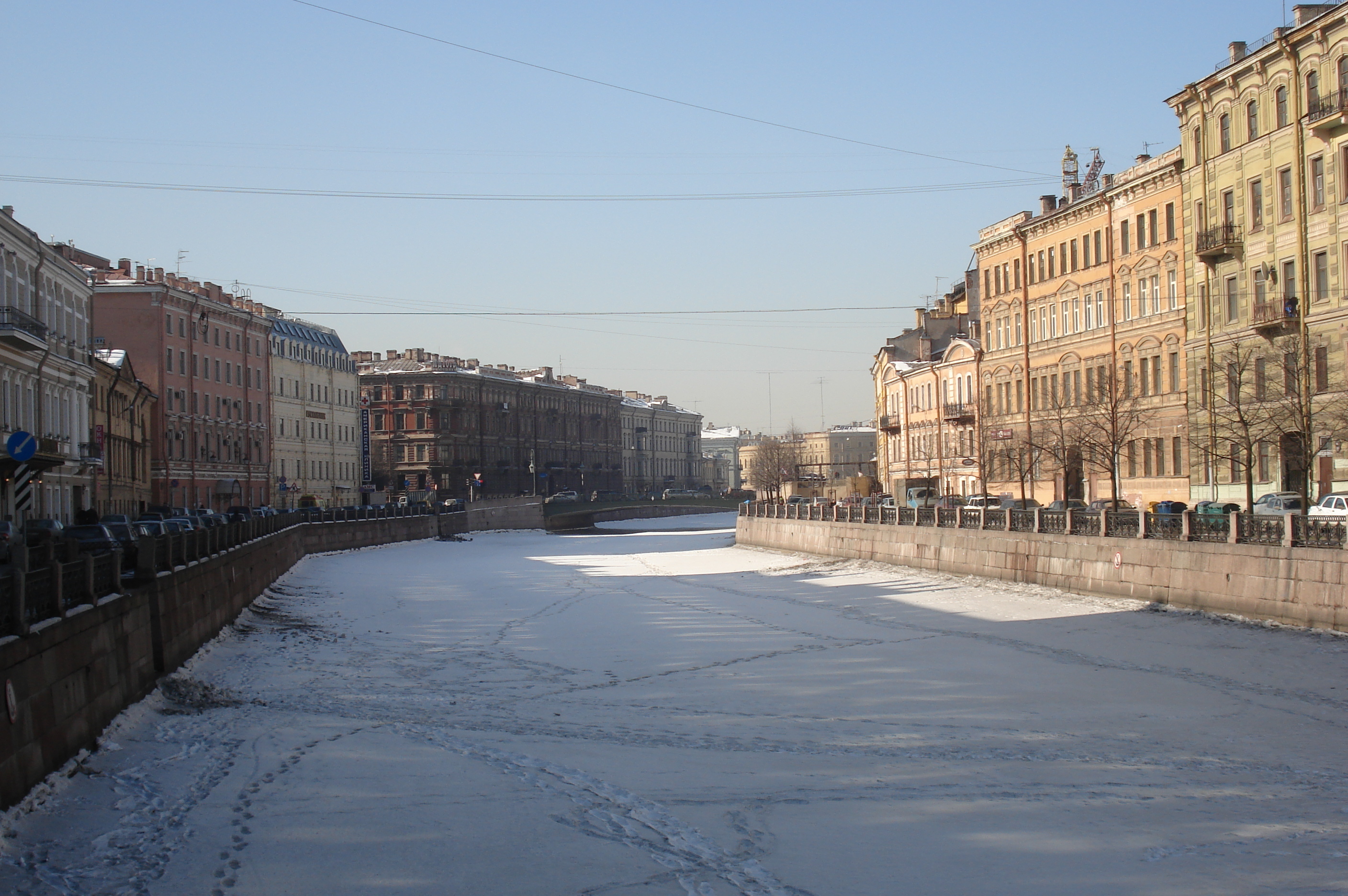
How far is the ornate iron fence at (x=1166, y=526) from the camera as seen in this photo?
104ft

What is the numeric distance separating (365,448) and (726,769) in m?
103

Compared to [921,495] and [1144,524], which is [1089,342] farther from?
[1144,524]

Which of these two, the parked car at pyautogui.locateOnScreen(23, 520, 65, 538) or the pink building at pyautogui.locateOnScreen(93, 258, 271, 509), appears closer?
the parked car at pyautogui.locateOnScreen(23, 520, 65, 538)

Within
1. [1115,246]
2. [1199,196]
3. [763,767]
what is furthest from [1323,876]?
[1115,246]

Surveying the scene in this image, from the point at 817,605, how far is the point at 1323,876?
27.0 metres

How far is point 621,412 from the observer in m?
176

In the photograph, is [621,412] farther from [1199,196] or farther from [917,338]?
[1199,196]

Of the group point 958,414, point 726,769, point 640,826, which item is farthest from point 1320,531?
point 958,414

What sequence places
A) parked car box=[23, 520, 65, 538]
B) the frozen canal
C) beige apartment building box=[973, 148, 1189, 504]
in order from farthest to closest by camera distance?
1. beige apartment building box=[973, 148, 1189, 504]
2. parked car box=[23, 520, 65, 538]
3. the frozen canal

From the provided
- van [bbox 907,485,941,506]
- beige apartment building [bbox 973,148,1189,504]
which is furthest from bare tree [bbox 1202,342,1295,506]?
van [bbox 907,485,941,506]

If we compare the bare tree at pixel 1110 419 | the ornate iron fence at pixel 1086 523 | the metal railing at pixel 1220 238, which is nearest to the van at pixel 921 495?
the bare tree at pixel 1110 419

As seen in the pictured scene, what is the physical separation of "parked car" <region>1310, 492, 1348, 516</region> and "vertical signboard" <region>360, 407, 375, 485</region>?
8673 centimetres

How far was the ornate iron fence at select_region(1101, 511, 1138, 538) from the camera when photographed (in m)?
34.0

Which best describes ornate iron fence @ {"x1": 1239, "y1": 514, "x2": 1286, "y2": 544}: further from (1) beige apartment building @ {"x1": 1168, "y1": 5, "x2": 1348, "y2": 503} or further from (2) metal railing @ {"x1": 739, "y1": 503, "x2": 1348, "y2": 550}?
(1) beige apartment building @ {"x1": 1168, "y1": 5, "x2": 1348, "y2": 503}
